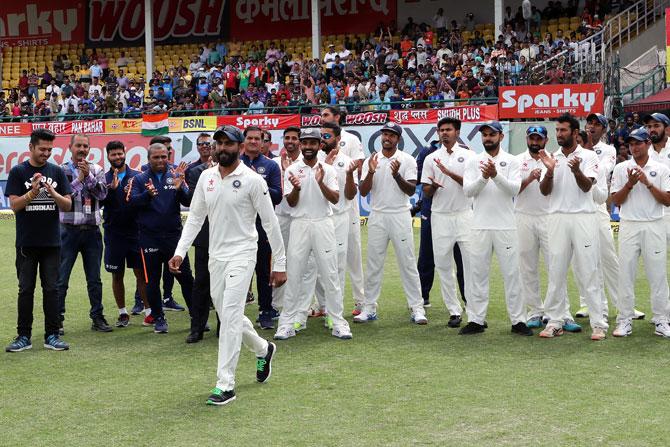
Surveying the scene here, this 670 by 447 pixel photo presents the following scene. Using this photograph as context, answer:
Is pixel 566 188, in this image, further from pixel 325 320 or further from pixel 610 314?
pixel 325 320

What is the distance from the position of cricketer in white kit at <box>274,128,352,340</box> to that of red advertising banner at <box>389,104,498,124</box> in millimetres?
12327

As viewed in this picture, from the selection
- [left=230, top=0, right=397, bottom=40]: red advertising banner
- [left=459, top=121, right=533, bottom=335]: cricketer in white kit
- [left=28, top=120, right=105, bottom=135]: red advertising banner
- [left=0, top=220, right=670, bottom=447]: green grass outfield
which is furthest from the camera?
[left=230, top=0, right=397, bottom=40]: red advertising banner

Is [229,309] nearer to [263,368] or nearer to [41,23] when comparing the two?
[263,368]

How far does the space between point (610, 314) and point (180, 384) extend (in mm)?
5316

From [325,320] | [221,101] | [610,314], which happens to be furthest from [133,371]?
[221,101]

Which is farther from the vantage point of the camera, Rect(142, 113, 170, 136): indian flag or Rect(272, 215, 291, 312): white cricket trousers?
Rect(142, 113, 170, 136): indian flag

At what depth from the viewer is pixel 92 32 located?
40969 millimetres

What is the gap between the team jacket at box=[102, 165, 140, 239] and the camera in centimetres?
1081

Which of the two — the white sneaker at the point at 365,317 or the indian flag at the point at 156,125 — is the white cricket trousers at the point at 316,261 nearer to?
the white sneaker at the point at 365,317

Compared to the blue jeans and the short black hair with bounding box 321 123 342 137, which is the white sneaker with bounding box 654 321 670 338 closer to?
the short black hair with bounding box 321 123 342 137

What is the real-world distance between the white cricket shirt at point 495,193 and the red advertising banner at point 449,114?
40.5 feet

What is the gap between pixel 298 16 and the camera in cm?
3747

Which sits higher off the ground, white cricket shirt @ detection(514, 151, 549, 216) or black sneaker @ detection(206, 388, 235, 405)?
white cricket shirt @ detection(514, 151, 549, 216)

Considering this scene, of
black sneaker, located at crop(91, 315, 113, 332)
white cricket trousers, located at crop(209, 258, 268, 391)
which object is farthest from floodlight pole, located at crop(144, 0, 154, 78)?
white cricket trousers, located at crop(209, 258, 268, 391)
